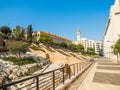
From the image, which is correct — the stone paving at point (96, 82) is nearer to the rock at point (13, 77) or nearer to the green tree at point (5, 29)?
the rock at point (13, 77)

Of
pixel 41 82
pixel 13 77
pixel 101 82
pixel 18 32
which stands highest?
pixel 18 32

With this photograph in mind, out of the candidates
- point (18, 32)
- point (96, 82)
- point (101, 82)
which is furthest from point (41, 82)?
point (18, 32)

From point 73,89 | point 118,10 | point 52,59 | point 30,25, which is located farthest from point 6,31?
point 73,89

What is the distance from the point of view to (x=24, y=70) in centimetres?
2997

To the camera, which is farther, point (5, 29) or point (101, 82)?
point (5, 29)

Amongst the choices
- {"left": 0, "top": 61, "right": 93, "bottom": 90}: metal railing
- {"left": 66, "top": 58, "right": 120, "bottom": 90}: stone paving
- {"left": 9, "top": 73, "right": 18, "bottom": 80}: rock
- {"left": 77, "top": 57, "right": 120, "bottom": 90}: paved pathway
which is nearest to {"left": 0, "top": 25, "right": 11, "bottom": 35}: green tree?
{"left": 9, "top": 73, "right": 18, "bottom": 80}: rock

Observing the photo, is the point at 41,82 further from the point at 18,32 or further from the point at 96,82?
the point at 18,32

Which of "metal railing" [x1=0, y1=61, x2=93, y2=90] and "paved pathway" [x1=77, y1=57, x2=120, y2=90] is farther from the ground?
"metal railing" [x1=0, y1=61, x2=93, y2=90]

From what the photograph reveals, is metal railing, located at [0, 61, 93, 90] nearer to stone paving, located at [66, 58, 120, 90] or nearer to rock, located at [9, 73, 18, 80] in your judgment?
stone paving, located at [66, 58, 120, 90]

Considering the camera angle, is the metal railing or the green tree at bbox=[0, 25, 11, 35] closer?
the metal railing

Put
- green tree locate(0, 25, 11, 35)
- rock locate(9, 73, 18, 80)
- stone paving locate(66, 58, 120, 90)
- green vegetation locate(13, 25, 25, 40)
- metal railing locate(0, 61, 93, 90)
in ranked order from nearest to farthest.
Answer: metal railing locate(0, 61, 93, 90) < stone paving locate(66, 58, 120, 90) < rock locate(9, 73, 18, 80) < green tree locate(0, 25, 11, 35) < green vegetation locate(13, 25, 25, 40)

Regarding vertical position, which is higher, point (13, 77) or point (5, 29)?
point (5, 29)

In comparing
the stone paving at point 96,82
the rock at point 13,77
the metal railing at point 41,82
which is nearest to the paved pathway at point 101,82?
the stone paving at point 96,82

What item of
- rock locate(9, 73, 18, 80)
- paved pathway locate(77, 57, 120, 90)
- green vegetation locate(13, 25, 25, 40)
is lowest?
rock locate(9, 73, 18, 80)
